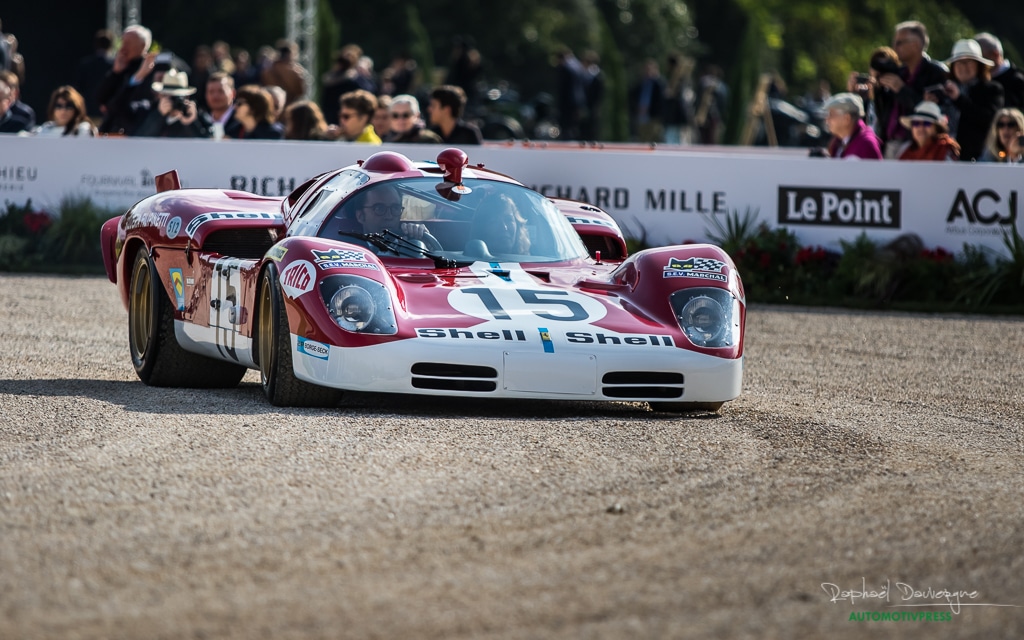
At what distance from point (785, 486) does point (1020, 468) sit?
3.80 feet

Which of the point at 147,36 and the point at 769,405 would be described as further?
the point at 147,36

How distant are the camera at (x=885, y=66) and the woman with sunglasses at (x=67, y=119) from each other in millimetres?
7566

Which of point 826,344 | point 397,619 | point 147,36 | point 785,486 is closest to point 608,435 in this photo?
point 785,486

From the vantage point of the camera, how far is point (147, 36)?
16312mm

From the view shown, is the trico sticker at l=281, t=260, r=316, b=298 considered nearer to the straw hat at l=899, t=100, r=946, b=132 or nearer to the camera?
the straw hat at l=899, t=100, r=946, b=132

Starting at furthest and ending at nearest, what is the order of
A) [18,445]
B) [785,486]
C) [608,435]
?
[608,435]
[18,445]
[785,486]

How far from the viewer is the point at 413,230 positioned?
814 cm

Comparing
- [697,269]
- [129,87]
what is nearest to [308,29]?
[129,87]

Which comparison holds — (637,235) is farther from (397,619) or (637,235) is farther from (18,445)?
(397,619)

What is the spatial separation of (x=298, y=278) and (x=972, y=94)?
28.0ft

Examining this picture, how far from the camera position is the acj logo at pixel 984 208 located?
13.7 metres

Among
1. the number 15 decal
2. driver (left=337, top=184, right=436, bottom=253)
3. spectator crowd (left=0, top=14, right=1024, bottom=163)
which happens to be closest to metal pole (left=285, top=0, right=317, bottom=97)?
spectator crowd (left=0, top=14, right=1024, bottom=163)

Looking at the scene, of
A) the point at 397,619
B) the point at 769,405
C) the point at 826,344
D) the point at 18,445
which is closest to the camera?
the point at 397,619

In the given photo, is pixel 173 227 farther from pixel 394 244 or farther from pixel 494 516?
pixel 494 516
